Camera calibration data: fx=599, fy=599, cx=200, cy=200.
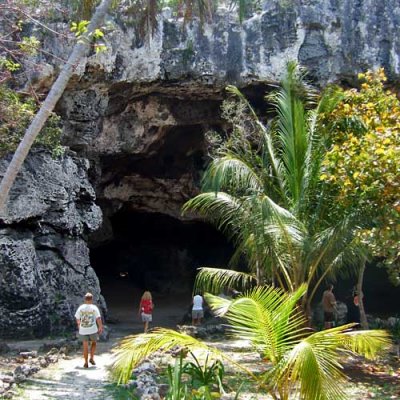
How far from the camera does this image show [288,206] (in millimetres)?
10055

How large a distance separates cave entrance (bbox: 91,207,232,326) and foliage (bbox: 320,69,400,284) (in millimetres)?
13955

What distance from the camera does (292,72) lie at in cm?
1068

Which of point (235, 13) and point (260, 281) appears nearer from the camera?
point (260, 281)

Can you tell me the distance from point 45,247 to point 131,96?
4.88 meters

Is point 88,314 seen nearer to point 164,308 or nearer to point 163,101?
point 163,101

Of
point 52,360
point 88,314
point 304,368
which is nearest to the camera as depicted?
point 304,368

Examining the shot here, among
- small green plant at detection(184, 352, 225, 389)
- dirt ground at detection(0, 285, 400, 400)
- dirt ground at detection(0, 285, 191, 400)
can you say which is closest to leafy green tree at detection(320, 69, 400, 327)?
dirt ground at detection(0, 285, 400, 400)

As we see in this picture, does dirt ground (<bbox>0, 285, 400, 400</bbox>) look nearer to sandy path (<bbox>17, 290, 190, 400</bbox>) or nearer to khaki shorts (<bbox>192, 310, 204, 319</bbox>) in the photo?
sandy path (<bbox>17, 290, 190, 400</bbox>)

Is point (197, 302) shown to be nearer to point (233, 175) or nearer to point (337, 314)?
point (337, 314)

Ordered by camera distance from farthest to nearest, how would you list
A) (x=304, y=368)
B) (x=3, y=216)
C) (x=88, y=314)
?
(x=3, y=216)
(x=88, y=314)
(x=304, y=368)

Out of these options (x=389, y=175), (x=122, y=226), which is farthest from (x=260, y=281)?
(x=122, y=226)

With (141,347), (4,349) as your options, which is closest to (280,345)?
(141,347)

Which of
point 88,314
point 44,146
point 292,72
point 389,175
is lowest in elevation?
point 88,314

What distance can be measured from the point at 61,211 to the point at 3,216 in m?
1.43
